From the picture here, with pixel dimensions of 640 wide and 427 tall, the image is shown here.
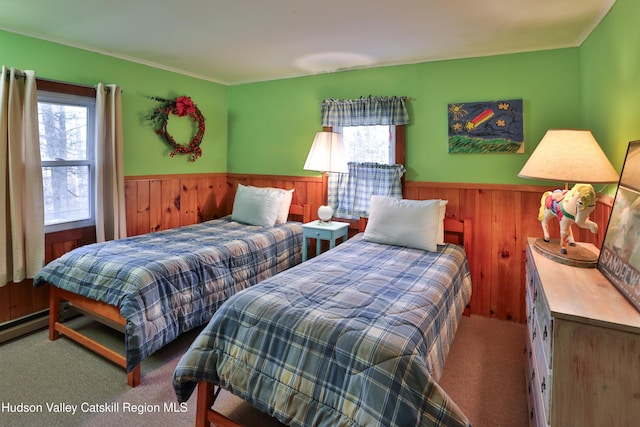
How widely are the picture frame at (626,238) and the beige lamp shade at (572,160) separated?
18cm

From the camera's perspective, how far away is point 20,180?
262 centimetres

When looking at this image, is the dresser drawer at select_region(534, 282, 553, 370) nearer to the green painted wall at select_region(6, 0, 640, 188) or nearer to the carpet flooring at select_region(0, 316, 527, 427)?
the carpet flooring at select_region(0, 316, 527, 427)

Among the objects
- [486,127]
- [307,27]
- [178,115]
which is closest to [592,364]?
[486,127]

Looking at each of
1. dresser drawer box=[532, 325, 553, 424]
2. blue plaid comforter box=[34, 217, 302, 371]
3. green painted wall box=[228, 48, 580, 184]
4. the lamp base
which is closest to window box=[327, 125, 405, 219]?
green painted wall box=[228, 48, 580, 184]

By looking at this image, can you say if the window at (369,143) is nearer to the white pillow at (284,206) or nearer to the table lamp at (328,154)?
the table lamp at (328,154)

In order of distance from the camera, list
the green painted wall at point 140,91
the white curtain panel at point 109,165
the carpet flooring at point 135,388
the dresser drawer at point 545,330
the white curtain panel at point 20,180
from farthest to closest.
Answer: the white curtain panel at point 109,165 → the green painted wall at point 140,91 → the white curtain panel at point 20,180 → the carpet flooring at point 135,388 → the dresser drawer at point 545,330

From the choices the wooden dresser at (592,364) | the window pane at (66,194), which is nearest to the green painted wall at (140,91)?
the window pane at (66,194)

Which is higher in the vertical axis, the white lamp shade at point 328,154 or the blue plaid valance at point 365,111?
the blue plaid valance at point 365,111

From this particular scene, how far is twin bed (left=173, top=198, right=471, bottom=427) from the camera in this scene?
4.34 feet

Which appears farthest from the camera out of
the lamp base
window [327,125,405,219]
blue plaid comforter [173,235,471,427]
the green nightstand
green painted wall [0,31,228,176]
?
window [327,125,405,219]

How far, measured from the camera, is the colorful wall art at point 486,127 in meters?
2.92

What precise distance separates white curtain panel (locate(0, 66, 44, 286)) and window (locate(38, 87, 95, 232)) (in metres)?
0.15

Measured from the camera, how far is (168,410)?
6.41 ft

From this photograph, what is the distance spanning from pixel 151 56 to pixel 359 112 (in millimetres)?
1985
